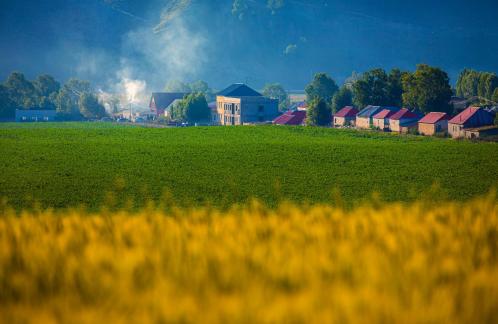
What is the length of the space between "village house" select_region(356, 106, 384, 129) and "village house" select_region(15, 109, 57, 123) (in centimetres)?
6999

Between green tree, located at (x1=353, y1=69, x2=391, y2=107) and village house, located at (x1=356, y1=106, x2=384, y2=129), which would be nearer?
village house, located at (x1=356, y1=106, x2=384, y2=129)

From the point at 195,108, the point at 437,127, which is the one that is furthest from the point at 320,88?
the point at 437,127

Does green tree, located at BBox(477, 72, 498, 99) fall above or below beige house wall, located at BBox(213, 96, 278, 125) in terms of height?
above

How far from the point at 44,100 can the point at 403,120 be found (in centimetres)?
8963

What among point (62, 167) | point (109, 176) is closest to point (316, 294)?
point (109, 176)

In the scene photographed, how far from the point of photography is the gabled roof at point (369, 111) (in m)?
114

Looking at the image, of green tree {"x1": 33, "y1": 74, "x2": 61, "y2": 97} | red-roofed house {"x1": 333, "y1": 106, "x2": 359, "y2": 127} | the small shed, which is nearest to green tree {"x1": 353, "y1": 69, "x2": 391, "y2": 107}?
red-roofed house {"x1": 333, "y1": 106, "x2": 359, "y2": 127}

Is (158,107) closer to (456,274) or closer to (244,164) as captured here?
(244,164)

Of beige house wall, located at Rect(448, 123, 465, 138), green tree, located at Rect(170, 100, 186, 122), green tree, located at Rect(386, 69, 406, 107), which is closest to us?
beige house wall, located at Rect(448, 123, 465, 138)

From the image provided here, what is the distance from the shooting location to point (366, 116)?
379 ft

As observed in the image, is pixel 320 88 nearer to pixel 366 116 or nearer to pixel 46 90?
pixel 366 116

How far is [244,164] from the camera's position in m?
50.8

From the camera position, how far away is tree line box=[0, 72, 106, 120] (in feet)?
516

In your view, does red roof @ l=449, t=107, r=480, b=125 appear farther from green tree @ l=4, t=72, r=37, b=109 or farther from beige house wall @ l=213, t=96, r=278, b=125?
green tree @ l=4, t=72, r=37, b=109
